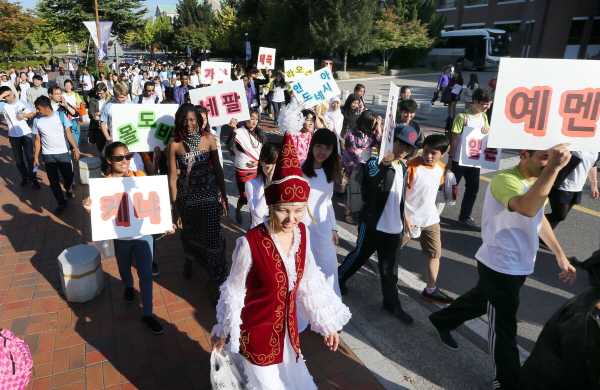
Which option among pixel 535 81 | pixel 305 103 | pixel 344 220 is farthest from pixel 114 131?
pixel 535 81

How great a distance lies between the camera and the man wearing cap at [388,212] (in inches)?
143

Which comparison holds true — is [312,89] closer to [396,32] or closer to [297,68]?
[297,68]

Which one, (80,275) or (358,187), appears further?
(80,275)

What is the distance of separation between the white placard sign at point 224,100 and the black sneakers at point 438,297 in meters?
3.44

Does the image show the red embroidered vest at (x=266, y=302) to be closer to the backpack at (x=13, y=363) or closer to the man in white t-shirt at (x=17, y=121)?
the backpack at (x=13, y=363)

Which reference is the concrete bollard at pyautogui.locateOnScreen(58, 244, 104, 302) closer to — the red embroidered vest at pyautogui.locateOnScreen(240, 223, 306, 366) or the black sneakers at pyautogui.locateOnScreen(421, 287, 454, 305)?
the red embroidered vest at pyautogui.locateOnScreen(240, 223, 306, 366)

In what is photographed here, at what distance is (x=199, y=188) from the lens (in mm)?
4172

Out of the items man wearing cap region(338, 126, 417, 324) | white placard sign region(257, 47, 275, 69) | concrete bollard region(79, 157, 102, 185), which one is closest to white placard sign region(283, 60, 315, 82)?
white placard sign region(257, 47, 275, 69)

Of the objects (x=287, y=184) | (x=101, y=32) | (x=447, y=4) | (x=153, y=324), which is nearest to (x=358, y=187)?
(x=287, y=184)

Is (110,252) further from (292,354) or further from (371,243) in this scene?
(371,243)

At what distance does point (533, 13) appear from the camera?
33.2 meters

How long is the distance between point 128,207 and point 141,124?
1670 millimetres

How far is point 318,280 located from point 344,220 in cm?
411

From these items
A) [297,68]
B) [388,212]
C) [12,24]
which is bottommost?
[388,212]
